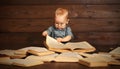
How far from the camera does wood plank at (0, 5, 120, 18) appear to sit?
3.10 m

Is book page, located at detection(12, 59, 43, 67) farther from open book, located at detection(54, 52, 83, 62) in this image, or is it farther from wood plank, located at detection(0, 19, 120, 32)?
wood plank, located at detection(0, 19, 120, 32)

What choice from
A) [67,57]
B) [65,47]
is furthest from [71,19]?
[67,57]

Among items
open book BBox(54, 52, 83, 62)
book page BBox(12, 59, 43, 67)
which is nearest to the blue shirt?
open book BBox(54, 52, 83, 62)

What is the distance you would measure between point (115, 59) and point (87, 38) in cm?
144

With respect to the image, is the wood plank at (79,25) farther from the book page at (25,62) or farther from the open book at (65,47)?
the book page at (25,62)

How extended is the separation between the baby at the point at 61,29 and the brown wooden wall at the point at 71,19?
794mm

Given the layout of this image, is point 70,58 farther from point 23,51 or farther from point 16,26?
point 16,26

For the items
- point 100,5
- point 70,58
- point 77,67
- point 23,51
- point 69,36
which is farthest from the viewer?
point 100,5

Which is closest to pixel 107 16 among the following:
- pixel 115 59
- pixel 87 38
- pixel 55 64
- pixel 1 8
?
pixel 87 38

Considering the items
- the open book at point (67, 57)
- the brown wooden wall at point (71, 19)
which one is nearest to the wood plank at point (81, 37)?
the brown wooden wall at point (71, 19)

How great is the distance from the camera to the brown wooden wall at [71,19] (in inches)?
122

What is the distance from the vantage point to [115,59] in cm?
167

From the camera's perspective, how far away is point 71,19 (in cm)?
311

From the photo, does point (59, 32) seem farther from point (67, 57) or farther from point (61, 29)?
point (67, 57)
